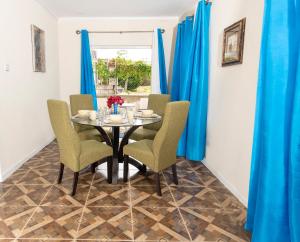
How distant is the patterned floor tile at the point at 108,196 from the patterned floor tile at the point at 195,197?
0.51 metres

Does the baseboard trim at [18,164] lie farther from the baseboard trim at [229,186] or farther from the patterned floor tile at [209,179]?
the baseboard trim at [229,186]

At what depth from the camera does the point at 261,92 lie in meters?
1.36

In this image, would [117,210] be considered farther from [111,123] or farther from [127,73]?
[127,73]

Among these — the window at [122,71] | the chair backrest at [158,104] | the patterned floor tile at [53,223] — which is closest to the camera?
the patterned floor tile at [53,223]

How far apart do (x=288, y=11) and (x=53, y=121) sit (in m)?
2.03

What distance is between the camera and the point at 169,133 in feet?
6.89

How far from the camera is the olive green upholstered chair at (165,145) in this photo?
203 cm

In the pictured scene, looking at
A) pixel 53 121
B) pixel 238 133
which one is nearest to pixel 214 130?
pixel 238 133

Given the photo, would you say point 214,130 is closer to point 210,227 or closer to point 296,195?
point 210,227

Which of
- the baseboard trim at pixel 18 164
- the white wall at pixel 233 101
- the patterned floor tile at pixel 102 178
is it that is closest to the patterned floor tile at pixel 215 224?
the white wall at pixel 233 101

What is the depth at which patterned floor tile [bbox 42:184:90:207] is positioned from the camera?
204 centimetres

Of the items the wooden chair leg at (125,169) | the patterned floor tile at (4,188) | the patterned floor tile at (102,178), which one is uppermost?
the wooden chair leg at (125,169)

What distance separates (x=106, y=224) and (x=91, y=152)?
0.74 meters

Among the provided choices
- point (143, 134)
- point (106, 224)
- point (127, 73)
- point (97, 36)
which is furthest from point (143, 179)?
point (97, 36)
